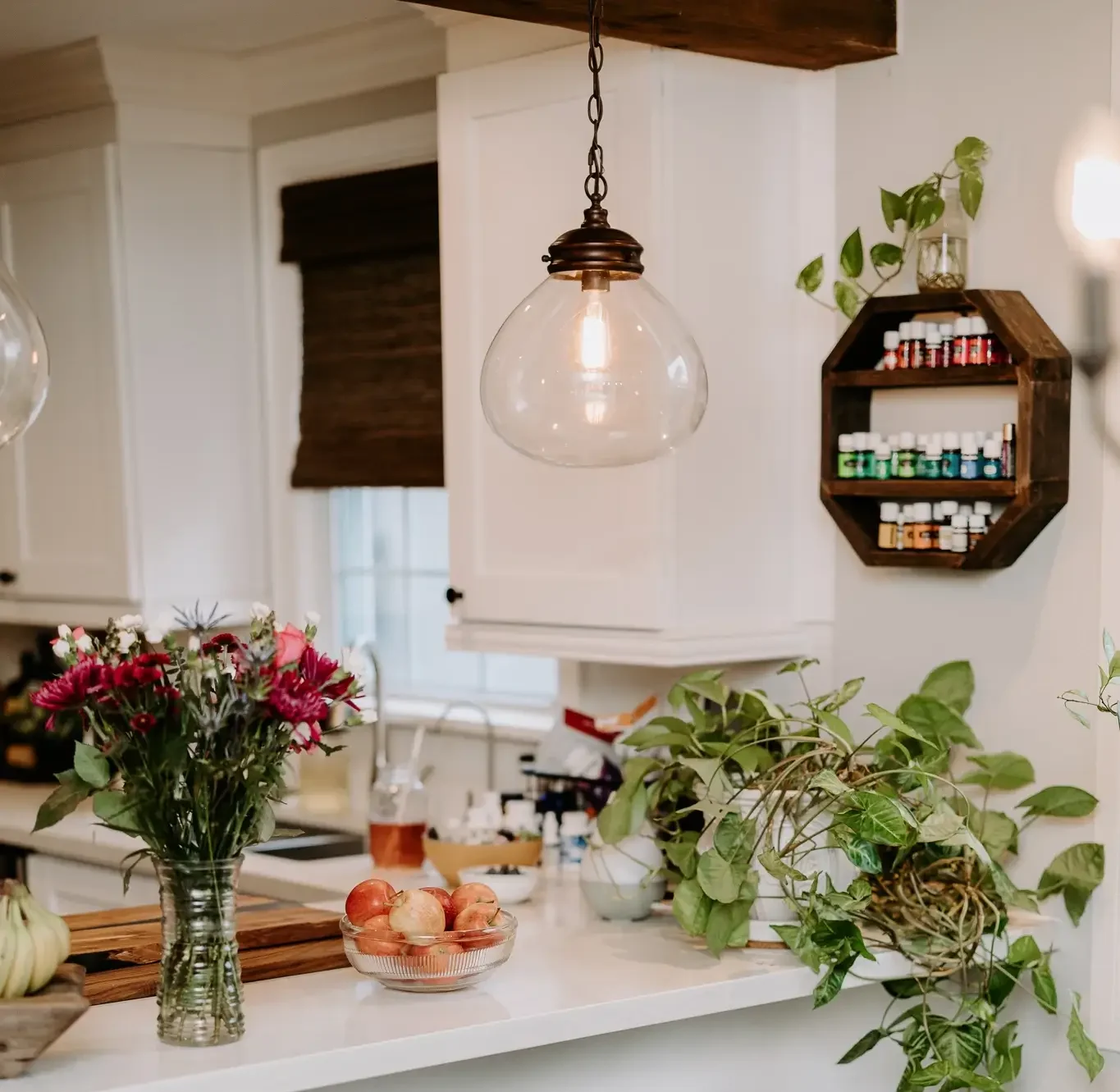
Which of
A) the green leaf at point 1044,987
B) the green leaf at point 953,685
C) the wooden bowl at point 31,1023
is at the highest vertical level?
the green leaf at point 953,685

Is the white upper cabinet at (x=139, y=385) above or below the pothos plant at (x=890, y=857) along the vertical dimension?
above

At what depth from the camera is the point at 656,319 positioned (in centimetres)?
209

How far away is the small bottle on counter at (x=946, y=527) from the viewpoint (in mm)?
2701

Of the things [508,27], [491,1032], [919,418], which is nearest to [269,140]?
[508,27]

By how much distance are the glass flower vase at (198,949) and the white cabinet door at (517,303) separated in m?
0.98

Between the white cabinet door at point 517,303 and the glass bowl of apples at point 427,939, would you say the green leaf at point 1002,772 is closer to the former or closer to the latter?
the white cabinet door at point 517,303

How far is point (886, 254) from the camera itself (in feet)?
9.14

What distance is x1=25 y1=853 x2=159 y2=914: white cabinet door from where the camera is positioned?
380cm

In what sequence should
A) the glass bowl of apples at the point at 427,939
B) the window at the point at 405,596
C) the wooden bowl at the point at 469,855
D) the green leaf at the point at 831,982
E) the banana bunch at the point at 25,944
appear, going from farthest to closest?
the window at the point at 405,596, the wooden bowl at the point at 469,855, the green leaf at the point at 831,982, the glass bowl of apples at the point at 427,939, the banana bunch at the point at 25,944

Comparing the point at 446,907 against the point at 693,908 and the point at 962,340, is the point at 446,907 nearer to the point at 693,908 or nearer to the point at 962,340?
the point at 693,908

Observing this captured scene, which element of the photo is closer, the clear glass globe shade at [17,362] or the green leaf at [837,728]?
the clear glass globe shade at [17,362]

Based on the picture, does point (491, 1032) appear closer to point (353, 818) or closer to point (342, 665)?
point (342, 665)

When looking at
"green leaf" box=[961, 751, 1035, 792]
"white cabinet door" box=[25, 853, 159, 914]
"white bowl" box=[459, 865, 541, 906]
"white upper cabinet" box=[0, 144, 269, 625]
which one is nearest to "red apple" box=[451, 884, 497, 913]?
"white bowl" box=[459, 865, 541, 906]

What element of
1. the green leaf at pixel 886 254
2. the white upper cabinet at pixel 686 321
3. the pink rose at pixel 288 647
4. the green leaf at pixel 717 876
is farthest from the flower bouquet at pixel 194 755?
the green leaf at pixel 886 254
